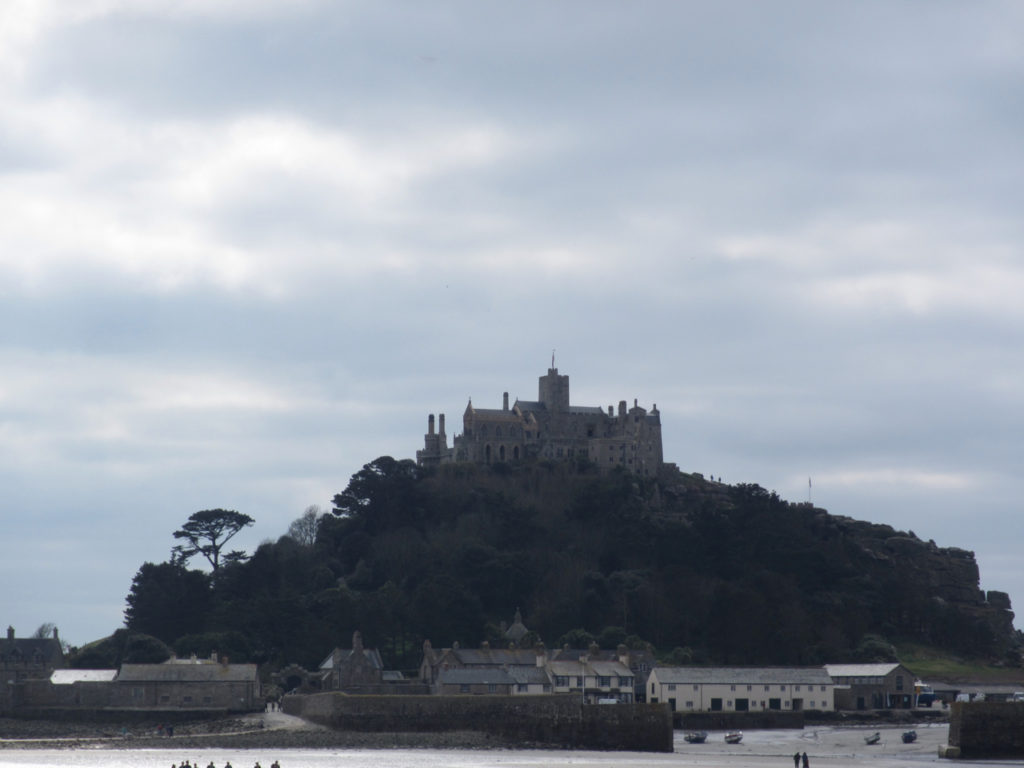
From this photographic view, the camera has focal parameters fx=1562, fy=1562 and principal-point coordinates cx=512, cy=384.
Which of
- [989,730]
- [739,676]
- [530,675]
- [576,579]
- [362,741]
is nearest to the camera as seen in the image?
[989,730]

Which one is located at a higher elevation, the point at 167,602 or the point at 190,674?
the point at 167,602

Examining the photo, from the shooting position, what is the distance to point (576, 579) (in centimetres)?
10231

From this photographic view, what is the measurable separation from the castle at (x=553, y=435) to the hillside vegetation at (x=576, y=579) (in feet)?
16.6

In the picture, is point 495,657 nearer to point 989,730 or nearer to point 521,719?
point 521,719

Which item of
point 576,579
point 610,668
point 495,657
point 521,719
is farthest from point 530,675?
point 576,579

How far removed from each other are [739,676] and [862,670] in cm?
1029

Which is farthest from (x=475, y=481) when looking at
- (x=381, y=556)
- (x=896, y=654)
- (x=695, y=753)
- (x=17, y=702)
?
(x=695, y=753)

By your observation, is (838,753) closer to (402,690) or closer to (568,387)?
(402,690)

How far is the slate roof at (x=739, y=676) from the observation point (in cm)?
7619

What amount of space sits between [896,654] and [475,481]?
108 ft

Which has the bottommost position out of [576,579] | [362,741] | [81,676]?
[362,741]

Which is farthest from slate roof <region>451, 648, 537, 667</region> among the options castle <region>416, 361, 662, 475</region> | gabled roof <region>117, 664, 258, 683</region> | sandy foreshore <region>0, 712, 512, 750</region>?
castle <region>416, 361, 662, 475</region>

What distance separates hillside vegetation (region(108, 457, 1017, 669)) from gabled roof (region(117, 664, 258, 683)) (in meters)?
13.4

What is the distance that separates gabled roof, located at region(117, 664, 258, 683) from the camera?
72.3m
